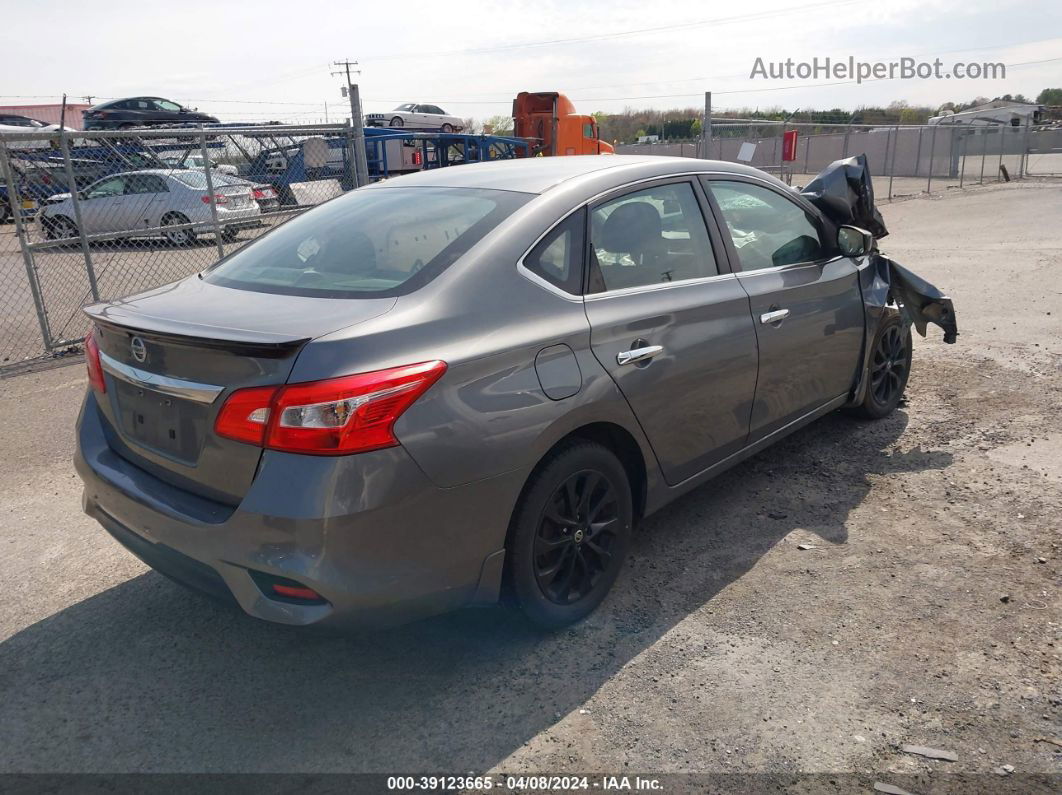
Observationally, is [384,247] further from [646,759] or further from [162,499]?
[646,759]

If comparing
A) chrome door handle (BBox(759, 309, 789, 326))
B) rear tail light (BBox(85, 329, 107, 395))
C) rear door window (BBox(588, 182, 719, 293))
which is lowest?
chrome door handle (BBox(759, 309, 789, 326))

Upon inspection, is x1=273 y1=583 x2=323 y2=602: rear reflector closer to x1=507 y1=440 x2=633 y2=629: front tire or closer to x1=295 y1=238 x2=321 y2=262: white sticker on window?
x1=507 y1=440 x2=633 y2=629: front tire

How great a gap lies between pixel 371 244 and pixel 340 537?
1.29 metres

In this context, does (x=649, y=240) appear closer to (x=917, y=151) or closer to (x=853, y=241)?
(x=853, y=241)

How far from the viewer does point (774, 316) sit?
154 inches

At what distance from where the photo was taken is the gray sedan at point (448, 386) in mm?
2420

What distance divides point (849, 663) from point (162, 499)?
7.98 feet

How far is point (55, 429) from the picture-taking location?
224 inches

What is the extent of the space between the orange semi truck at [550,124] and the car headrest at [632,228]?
1723cm

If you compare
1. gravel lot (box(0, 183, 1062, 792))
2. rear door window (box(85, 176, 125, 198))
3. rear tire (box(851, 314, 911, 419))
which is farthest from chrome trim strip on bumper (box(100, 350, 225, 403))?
rear door window (box(85, 176, 125, 198))

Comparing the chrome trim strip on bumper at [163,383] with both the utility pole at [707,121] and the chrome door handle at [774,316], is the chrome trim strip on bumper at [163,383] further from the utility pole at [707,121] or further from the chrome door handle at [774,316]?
the utility pole at [707,121]

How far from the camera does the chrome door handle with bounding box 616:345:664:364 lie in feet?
10.2

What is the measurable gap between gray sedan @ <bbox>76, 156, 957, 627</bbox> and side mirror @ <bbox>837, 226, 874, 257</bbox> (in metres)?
0.55

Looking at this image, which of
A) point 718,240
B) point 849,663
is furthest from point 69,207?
point 849,663
